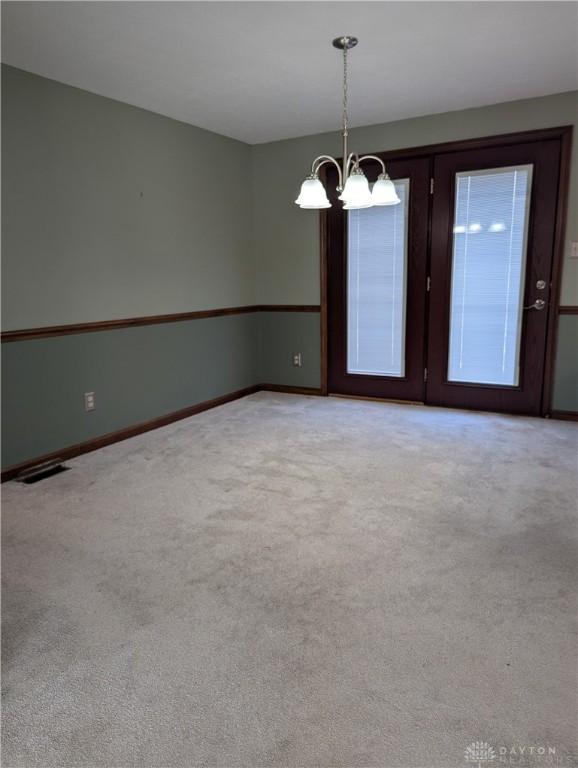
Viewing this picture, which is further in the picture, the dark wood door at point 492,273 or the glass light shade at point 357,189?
the dark wood door at point 492,273

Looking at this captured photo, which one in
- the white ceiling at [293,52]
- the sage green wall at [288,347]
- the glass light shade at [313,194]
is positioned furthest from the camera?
the sage green wall at [288,347]

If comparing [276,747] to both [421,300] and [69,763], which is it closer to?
[69,763]

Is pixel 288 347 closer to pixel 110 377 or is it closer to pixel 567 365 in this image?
pixel 110 377

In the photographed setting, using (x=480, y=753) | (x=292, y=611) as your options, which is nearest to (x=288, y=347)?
(x=292, y=611)

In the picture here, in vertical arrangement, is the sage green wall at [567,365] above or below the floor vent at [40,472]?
above

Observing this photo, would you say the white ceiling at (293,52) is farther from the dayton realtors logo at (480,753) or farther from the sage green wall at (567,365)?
the dayton realtors logo at (480,753)

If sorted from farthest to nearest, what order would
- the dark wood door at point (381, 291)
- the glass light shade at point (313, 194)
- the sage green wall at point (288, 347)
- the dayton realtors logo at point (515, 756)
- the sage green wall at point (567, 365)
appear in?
1. the sage green wall at point (288, 347)
2. the dark wood door at point (381, 291)
3. the sage green wall at point (567, 365)
4. the glass light shade at point (313, 194)
5. the dayton realtors logo at point (515, 756)

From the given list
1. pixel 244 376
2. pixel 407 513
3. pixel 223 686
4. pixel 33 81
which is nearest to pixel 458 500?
pixel 407 513

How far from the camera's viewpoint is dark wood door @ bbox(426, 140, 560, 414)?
13.9ft

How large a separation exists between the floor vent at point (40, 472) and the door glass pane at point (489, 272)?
3246 millimetres

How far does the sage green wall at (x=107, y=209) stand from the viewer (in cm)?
327

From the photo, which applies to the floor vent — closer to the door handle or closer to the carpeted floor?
the carpeted floor

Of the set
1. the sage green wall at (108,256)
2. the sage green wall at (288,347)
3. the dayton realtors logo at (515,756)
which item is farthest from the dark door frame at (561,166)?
the dayton realtors logo at (515,756)

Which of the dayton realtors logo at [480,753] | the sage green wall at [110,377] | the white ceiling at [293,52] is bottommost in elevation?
the dayton realtors logo at [480,753]
